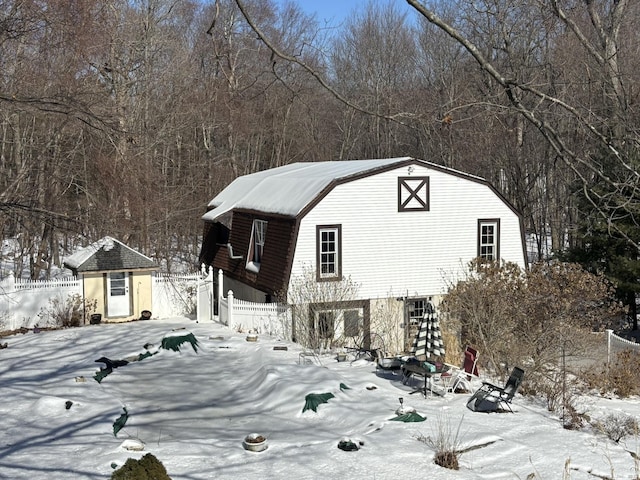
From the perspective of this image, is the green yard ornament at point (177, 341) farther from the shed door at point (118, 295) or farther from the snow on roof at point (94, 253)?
the snow on roof at point (94, 253)

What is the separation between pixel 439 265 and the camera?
21156 mm

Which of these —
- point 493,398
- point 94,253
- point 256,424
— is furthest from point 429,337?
point 94,253

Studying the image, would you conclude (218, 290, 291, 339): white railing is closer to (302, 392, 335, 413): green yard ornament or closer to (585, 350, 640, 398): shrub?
(302, 392, 335, 413): green yard ornament

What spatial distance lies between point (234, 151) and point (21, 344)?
21.2 meters

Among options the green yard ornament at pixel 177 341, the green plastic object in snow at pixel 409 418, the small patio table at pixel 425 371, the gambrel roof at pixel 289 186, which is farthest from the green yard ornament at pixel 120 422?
the gambrel roof at pixel 289 186

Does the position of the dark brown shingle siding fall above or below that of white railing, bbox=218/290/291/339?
above

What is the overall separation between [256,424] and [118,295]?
1219 cm

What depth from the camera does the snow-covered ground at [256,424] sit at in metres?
9.22

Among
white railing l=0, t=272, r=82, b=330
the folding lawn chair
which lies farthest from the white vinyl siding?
the folding lawn chair

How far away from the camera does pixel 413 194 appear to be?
67.9ft

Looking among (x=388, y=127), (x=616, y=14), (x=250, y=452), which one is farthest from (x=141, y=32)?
(x=616, y=14)

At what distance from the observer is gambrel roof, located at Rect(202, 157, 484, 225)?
65.1 ft

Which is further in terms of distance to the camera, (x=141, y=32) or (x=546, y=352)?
(x=141, y=32)

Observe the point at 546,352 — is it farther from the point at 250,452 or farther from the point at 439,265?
the point at 250,452
